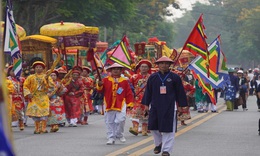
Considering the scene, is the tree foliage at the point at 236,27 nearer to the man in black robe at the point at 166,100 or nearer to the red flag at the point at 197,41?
the red flag at the point at 197,41

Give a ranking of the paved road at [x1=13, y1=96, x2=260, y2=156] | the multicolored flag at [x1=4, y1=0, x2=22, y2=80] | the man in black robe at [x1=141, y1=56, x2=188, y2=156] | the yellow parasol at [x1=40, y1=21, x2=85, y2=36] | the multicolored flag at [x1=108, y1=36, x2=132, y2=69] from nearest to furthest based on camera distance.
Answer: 1. the man in black robe at [x1=141, y1=56, x2=188, y2=156]
2. the paved road at [x1=13, y1=96, x2=260, y2=156]
3. the multicolored flag at [x1=4, y1=0, x2=22, y2=80]
4. the yellow parasol at [x1=40, y1=21, x2=85, y2=36]
5. the multicolored flag at [x1=108, y1=36, x2=132, y2=69]

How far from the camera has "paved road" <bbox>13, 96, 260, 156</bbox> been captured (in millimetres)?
12266

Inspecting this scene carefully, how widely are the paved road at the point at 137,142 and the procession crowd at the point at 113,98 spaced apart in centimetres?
36

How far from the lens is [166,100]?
37.6ft

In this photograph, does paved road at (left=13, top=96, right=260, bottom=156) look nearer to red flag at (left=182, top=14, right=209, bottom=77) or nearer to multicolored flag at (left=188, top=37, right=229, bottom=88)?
multicolored flag at (left=188, top=37, right=229, bottom=88)

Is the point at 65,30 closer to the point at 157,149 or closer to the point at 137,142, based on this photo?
the point at 137,142

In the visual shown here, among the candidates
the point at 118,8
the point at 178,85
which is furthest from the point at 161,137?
the point at 118,8

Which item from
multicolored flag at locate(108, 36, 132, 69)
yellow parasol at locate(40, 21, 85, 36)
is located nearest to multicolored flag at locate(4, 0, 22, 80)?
yellow parasol at locate(40, 21, 85, 36)

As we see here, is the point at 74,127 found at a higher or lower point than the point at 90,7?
lower

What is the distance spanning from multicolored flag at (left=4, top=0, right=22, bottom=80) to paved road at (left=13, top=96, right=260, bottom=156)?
141 cm

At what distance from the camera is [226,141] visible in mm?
14555

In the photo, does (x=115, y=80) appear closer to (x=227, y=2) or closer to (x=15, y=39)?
(x=15, y=39)

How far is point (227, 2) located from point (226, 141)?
11508 centimetres

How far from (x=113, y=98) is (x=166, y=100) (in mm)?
2501
